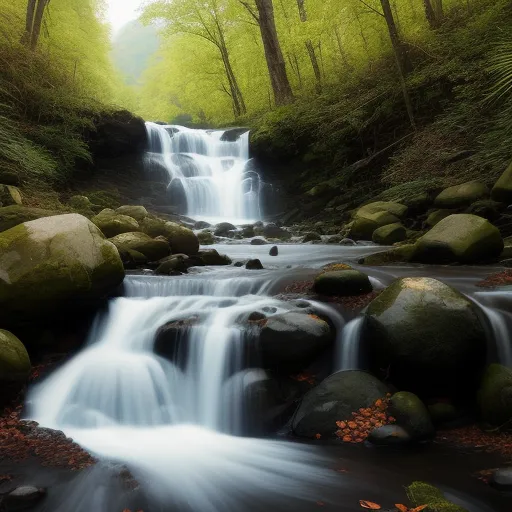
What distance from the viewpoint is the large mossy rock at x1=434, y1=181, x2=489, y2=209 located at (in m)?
9.50

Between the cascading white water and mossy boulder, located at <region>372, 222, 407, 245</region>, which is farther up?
the cascading white water

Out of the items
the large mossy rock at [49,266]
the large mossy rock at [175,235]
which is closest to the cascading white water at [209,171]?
the large mossy rock at [175,235]

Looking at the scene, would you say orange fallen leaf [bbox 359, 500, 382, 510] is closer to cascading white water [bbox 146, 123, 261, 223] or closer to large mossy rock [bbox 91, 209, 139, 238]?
large mossy rock [bbox 91, 209, 139, 238]

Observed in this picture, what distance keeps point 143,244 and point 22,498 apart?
5.80m

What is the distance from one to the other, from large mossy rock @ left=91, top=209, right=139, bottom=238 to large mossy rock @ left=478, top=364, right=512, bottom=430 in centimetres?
717

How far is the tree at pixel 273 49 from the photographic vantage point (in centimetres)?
1677

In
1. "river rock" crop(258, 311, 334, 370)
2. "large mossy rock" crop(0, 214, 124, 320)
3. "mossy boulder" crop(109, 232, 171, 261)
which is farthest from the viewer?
"mossy boulder" crop(109, 232, 171, 261)

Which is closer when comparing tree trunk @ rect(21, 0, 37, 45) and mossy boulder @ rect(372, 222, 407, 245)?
mossy boulder @ rect(372, 222, 407, 245)

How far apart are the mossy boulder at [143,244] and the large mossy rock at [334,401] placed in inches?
199

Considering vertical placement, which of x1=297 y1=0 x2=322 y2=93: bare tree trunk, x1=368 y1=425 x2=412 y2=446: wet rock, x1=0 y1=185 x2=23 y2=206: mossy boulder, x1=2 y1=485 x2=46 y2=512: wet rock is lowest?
x1=368 y1=425 x2=412 y2=446: wet rock

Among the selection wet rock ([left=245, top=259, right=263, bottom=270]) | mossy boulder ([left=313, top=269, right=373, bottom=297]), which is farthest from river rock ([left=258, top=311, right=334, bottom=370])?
wet rock ([left=245, top=259, right=263, bottom=270])

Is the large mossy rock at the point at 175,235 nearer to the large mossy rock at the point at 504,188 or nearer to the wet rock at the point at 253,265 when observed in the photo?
the wet rock at the point at 253,265

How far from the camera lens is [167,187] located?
16.7 meters

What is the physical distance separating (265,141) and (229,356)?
43.7ft
